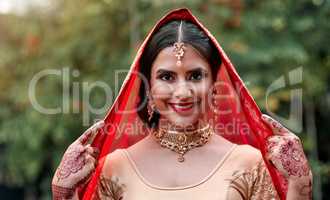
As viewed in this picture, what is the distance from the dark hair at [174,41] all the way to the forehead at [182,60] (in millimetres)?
15

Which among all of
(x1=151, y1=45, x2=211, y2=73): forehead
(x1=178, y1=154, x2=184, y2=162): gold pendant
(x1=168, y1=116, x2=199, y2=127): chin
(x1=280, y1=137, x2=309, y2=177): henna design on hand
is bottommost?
(x1=178, y1=154, x2=184, y2=162): gold pendant

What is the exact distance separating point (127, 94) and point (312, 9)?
4.68 m

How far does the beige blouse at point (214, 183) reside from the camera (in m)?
2.25

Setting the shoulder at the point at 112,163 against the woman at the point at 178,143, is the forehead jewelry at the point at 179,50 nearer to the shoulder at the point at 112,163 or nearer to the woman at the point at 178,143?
the woman at the point at 178,143

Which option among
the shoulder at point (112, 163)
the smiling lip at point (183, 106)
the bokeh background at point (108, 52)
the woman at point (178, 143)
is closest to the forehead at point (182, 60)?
the woman at point (178, 143)

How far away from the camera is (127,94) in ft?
7.99

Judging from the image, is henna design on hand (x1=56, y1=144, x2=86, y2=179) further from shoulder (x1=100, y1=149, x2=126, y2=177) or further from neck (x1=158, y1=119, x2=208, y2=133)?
neck (x1=158, y1=119, x2=208, y2=133)

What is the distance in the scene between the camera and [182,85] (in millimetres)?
2287

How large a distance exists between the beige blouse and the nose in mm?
275

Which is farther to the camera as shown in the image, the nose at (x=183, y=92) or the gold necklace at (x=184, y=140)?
the gold necklace at (x=184, y=140)

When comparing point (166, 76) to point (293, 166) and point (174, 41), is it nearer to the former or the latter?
point (174, 41)

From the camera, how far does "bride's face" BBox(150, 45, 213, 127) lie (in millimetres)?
2289

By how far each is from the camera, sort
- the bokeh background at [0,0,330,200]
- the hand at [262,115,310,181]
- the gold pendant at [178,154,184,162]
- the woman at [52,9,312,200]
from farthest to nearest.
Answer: the bokeh background at [0,0,330,200] < the gold pendant at [178,154,184,162] < the woman at [52,9,312,200] < the hand at [262,115,310,181]

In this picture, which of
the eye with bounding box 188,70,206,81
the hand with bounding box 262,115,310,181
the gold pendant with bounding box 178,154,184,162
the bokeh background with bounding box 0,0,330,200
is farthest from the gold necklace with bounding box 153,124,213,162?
the bokeh background with bounding box 0,0,330,200
